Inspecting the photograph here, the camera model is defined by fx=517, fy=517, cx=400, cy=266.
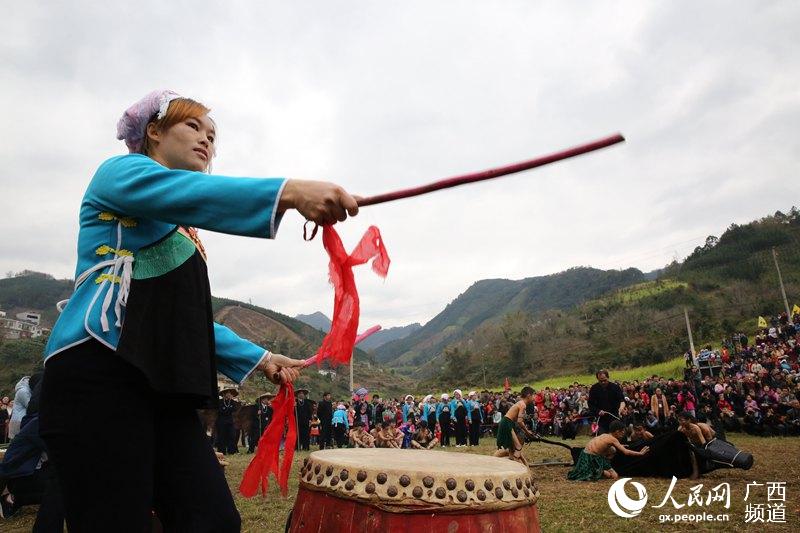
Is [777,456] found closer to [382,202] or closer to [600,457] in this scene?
[600,457]

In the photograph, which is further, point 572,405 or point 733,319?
point 733,319

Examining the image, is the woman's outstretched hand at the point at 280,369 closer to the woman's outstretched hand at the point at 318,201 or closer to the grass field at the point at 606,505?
the grass field at the point at 606,505

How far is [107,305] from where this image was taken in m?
1.28

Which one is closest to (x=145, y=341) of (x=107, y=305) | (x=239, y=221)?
(x=107, y=305)

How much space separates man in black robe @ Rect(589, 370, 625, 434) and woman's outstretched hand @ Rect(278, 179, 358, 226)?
8.94 metres

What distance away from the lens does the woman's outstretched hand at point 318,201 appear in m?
1.25

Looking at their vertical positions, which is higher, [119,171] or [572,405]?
[119,171]

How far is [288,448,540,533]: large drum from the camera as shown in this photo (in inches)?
61.7

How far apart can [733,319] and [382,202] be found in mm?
43015

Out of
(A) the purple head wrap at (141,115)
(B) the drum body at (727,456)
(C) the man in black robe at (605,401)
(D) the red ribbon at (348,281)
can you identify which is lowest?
(B) the drum body at (727,456)

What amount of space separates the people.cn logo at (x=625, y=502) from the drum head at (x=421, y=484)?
4113mm

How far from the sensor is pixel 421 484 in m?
1.64

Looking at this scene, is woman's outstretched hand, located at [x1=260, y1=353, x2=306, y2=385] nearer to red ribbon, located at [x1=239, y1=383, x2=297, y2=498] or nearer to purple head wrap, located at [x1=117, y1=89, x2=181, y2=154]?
red ribbon, located at [x1=239, y1=383, x2=297, y2=498]

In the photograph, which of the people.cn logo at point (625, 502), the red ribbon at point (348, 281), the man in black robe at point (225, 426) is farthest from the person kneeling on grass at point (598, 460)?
the man in black robe at point (225, 426)
